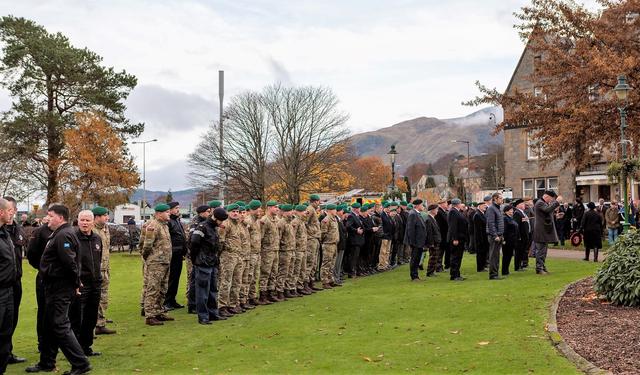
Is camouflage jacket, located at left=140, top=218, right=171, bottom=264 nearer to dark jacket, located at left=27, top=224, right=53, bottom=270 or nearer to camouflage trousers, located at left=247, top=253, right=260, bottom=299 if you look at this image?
camouflage trousers, located at left=247, top=253, right=260, bottom=299

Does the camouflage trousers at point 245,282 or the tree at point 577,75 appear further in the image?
the tree at point 577,75

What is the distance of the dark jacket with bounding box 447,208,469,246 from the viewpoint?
1847 centimetres

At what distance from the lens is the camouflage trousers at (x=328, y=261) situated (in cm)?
1800

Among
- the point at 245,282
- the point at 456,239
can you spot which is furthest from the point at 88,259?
the point at 456,239

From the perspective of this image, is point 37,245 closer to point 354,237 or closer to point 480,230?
point 354,237

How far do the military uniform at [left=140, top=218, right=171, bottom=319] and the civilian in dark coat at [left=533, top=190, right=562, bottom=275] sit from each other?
9935 millimetres

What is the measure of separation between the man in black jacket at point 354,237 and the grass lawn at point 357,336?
3299 mm

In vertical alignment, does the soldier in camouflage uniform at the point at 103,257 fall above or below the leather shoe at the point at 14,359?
above

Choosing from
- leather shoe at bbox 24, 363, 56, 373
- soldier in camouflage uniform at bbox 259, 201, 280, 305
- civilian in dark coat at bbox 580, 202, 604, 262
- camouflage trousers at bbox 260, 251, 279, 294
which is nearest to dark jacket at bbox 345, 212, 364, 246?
soldier in camouflage uniform at bbox 259, 201, 280, 305

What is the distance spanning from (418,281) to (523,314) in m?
6.66

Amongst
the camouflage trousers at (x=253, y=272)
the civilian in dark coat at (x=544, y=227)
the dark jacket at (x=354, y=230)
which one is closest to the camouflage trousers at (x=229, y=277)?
the camouflage trousers at (x=253, y=272)

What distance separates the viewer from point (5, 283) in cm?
847

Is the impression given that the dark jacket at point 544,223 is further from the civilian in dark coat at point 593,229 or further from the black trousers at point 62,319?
the black trousers at point 62,319

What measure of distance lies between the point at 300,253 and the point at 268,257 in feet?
4.42
